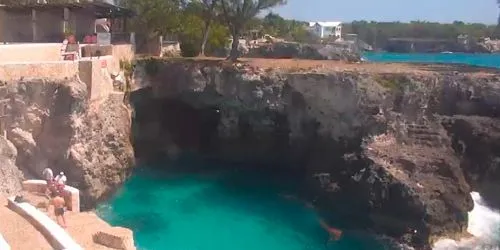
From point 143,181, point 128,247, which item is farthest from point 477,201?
point 128,247

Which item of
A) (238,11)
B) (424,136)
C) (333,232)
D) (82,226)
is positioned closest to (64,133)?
(82,226)

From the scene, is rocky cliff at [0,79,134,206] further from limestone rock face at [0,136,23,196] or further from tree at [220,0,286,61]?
tree at [220,0,286,61]

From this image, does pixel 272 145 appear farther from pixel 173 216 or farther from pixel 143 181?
pixel 173 216

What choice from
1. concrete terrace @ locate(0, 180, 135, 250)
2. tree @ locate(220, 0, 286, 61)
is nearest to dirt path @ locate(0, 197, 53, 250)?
concrete terrace @ locate(0, 180, 135, 250)

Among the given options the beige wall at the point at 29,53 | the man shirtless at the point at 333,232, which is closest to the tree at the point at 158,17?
the beige wall at the point at 29,53

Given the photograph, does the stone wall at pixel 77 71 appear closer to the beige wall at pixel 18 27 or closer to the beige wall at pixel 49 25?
the beige wall at pixel 49 25

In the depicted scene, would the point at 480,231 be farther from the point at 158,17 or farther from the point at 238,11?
the point at 158,17
